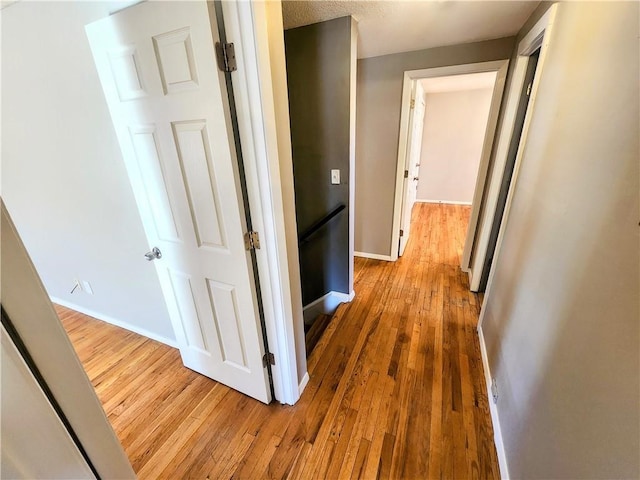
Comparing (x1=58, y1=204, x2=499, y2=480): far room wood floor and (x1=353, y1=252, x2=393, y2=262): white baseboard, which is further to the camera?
(x1=353, y1=252, x2=393, y2=262): white baseboard

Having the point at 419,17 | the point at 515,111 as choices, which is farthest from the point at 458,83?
the point at 419,17

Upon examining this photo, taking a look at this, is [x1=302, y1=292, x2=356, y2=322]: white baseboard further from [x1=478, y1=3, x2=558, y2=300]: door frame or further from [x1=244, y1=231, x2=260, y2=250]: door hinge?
[x1=244, y1=231, x2=260, y2=250]: door hinge

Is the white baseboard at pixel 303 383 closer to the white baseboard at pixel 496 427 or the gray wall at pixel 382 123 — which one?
the white baseboard at pixel 496 427

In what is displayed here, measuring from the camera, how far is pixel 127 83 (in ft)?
3.61

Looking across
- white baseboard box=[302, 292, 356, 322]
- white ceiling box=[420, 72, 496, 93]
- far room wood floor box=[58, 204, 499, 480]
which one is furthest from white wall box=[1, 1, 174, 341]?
white ceiling box=[420, 72, 496, 93]

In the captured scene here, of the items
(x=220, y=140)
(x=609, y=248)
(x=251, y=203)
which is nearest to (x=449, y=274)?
(x=609, y=248)

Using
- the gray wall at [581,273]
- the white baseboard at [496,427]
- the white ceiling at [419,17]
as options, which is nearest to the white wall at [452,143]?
the white ceiling at [419,17]

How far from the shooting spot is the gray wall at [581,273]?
638 millimetres

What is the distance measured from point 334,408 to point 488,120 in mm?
2758

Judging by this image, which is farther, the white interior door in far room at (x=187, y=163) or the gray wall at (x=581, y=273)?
the white interior door in far room at (x=187, y=163)

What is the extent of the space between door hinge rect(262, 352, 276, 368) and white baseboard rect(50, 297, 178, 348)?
963 mm

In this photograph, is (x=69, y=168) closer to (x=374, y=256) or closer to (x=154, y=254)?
(x=154, y=254)

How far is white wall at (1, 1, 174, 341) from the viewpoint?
50.7 inches

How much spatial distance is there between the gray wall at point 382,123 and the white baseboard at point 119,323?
2298 millimetres
